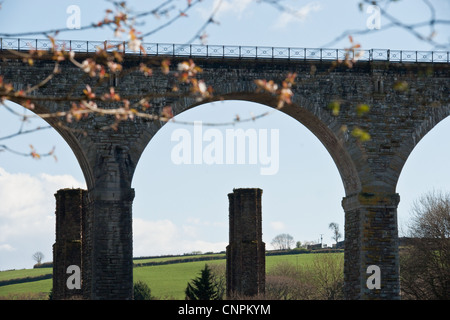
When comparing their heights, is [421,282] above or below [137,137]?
below

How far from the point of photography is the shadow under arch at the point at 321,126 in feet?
90.2

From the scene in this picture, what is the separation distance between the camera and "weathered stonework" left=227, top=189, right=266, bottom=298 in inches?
1613

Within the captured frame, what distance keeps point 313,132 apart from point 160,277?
1591 inches

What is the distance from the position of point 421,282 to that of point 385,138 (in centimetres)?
1454

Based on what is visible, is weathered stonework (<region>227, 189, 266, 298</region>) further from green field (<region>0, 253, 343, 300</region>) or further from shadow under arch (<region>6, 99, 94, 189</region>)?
green field (<region>0, 253, 343, 300</region>)

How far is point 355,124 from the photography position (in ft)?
91.4

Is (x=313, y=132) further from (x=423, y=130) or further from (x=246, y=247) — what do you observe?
(x=246, y=247)

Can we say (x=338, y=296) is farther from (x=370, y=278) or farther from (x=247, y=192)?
(x=370, y=278)

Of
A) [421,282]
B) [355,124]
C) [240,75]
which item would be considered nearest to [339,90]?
[355,124]

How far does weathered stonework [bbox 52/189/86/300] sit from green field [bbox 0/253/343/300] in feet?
62.7

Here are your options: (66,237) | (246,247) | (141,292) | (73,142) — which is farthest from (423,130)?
(141,292)

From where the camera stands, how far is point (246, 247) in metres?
41.6

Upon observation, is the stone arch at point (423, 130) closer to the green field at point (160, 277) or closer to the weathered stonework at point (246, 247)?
the weathered stonework at point (246, 247)

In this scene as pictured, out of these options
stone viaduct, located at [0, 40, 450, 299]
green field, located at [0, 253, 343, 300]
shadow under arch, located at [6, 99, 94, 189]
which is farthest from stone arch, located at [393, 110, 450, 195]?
green field, located at [0, 253, 343, 300]
